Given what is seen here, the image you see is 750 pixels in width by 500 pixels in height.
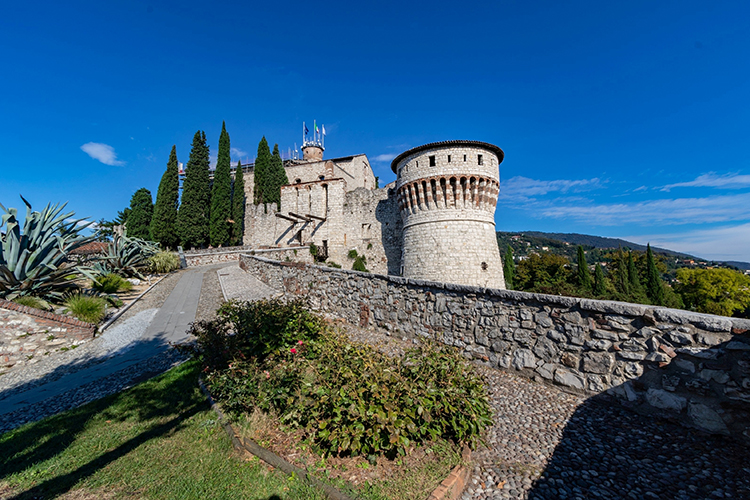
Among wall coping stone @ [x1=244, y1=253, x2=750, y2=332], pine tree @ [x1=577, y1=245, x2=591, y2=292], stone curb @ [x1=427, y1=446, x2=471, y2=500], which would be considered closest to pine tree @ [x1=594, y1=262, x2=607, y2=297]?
pine tree @ [x1=577, y1=245, x2=591, y2=292]

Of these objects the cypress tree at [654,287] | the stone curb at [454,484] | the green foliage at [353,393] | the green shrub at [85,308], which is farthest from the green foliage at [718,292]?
the green shrub at [85,308]

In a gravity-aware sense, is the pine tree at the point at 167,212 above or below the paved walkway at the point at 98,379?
above

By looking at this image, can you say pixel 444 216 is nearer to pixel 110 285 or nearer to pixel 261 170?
pixel 110 285

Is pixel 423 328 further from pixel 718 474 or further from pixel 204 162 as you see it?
pixel 204 162

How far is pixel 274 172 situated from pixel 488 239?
26.4 metres

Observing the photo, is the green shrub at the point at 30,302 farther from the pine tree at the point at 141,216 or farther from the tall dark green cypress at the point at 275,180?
the pine tree at the point at 141,216

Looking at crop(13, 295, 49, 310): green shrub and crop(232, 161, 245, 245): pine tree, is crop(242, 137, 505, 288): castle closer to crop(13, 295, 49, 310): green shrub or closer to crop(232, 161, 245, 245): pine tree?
crop(13, 295, 49, 310): green shrub

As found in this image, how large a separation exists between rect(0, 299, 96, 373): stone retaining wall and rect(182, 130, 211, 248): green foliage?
2616 centimetres

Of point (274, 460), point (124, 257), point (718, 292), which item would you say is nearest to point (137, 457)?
point (274, 460)

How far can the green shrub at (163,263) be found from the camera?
17.8 m

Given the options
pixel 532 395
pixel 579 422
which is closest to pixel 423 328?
pixel 532 395

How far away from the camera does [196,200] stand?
103 feet

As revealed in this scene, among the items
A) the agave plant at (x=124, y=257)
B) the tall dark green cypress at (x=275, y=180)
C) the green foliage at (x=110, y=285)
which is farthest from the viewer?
the tall dark green cypress at (x=275, y=180)

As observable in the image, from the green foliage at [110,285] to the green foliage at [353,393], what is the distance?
34.2 feet
